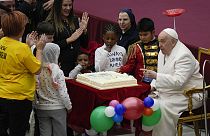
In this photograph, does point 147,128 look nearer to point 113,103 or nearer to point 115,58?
point 113,103

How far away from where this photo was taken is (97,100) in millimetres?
5129

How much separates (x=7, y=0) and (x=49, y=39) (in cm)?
170

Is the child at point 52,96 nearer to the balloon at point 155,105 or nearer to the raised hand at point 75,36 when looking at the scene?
the balloon at point 155,105

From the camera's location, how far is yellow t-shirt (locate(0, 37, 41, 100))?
15.5ft

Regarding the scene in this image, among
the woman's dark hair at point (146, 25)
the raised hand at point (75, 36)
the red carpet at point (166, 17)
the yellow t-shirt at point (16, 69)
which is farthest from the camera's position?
the red carpet at point (166, 17)

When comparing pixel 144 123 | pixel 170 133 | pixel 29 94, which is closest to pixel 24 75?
pixel 29 94

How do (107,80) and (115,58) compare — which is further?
(115,58)

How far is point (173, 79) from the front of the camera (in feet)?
17.5

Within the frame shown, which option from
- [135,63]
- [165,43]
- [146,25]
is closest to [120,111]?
[165,43]

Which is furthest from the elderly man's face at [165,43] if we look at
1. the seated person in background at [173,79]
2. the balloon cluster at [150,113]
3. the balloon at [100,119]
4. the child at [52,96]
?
the child at [52,96]

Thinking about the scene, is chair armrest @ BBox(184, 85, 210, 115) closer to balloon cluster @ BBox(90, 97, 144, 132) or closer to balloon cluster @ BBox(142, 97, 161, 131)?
balloon cluster @ BBox(142, 97, 161, 131)

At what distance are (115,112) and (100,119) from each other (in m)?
0.15

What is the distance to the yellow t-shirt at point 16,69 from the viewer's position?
4.72m

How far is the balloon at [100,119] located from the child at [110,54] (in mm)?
1202
